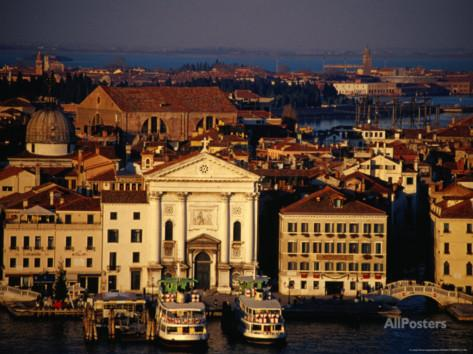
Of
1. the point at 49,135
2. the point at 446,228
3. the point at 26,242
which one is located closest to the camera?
the point at 26,242

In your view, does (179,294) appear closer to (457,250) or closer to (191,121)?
(457,250)

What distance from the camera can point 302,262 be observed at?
144ft

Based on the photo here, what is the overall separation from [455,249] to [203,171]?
5.85 m

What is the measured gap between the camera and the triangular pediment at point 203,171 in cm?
4394

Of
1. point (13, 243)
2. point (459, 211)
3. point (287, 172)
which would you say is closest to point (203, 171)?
point (13, 243)

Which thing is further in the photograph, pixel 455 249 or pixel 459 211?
pixel 459 211

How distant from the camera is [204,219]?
1737 inches

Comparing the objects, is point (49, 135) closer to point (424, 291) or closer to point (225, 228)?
point (225, 228)

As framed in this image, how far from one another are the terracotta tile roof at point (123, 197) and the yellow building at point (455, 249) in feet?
21.8

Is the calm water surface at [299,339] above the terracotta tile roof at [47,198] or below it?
below

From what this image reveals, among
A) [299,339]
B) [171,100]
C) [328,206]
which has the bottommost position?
[299,339]

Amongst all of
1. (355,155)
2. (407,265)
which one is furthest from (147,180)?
(355,155)

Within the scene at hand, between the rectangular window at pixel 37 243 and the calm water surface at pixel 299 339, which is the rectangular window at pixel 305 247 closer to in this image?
the calm water surface at pixel 299 339

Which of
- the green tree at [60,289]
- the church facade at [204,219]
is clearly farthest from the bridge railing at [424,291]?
the green tree at [60,289]
